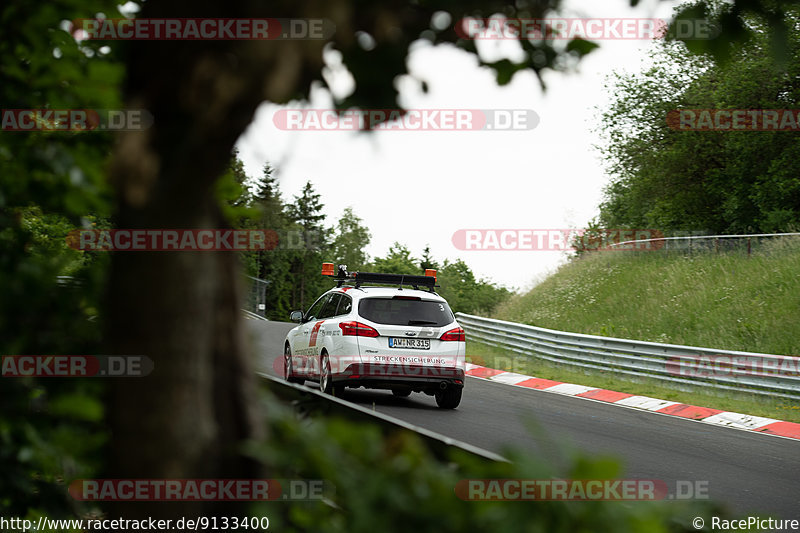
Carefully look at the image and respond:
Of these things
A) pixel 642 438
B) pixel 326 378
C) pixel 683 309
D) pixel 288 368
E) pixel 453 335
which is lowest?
pixel 642 438

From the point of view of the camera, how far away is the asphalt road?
7.84m

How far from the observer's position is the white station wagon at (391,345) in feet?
39.0

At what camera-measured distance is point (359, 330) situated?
471 inches

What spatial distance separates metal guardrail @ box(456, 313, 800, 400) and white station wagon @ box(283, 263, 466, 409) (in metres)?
6.11

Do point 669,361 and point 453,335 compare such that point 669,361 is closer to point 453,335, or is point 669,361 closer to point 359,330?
point 453,335

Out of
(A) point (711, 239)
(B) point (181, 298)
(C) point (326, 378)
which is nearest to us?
(B) point (181, 298)

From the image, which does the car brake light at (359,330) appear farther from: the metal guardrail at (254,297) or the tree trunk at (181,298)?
the tree trunk at (181,298)

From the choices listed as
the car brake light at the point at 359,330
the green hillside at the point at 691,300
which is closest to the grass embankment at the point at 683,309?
the green hillside at the point at 691,300

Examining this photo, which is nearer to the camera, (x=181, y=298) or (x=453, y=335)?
(x=181, y=298)

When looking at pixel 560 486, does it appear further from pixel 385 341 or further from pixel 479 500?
pixel 385 341

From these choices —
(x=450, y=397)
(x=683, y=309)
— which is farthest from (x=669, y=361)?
(x=683, y=309)

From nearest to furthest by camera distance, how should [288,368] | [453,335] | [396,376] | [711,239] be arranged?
1. [396,376]
2. [453,335]
3. [288,368]
4. [711,239]

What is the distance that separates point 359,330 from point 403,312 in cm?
76

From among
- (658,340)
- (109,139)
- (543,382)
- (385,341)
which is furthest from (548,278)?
(109,139)
